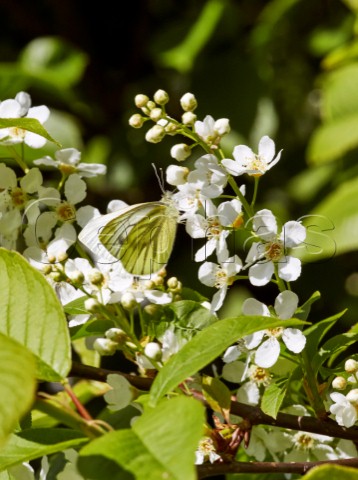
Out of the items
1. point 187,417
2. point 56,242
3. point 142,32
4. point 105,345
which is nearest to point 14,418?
point 187,417

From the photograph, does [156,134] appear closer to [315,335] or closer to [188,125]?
[188,125]

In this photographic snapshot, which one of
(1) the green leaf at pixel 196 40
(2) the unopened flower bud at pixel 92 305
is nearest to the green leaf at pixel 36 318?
(2) the unopened flower bud at pixel 92 305

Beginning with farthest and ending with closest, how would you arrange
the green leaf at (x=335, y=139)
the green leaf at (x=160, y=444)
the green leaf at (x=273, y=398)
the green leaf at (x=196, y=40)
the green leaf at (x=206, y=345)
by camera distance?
the green leaf at (x=196, y=40) < the green leaf at (x=335, y=139) < the green leaf at (x=273, y=398) < the green leaf at (x=206, y=345) < the green leaf at (x=160, y=444)

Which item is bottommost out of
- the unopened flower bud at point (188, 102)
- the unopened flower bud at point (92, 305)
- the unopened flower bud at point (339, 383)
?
the unopened flower bud at point (339, 383)

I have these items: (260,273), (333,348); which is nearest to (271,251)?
(260,273)

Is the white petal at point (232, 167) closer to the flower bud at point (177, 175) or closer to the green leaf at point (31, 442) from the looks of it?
the flower bud at point (177, 175)

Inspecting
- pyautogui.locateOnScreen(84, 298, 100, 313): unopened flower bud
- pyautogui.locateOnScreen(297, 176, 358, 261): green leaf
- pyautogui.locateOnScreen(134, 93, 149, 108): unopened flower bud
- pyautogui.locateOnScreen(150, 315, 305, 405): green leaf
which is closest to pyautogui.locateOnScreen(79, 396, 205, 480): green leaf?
pyautogui.locateOnScreen(150, 315, 305, 405): green leaf

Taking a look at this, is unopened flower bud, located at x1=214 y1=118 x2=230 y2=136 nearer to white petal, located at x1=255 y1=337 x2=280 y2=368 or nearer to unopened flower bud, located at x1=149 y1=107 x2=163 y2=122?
unopened flower bud, located at x1=149 y1=107 x2=163 y2=122
